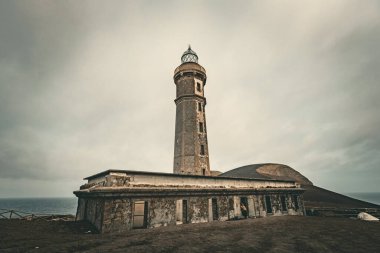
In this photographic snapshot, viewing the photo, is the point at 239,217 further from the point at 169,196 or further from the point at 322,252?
the point at 322,252

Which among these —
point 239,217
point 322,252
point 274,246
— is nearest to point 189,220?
point 239,217

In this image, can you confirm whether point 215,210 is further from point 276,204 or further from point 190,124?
point 190,124

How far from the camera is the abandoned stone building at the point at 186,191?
456 inches

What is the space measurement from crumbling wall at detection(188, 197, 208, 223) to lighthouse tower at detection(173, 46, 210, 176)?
178 inches

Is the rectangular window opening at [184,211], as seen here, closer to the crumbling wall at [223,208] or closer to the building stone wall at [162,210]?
the building stone wall at [162,210]

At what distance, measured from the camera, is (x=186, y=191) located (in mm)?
14219

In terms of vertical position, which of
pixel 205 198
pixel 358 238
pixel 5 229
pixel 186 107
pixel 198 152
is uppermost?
pixel 186 107

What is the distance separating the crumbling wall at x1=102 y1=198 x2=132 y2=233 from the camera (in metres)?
10.8

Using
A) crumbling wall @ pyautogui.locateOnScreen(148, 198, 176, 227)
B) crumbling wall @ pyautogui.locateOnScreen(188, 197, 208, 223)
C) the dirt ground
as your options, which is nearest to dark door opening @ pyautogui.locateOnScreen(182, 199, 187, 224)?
crumbling wall @ pyautogui.locateOnScreen(188, 197, 208, 223)

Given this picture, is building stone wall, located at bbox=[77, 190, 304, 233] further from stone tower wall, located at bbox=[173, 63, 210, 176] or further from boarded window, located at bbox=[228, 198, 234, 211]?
stone tower wall, located at bbox=[173, 63, 210, 176]

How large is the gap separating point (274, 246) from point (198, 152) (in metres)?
12.7

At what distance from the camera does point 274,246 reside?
8.02 meters

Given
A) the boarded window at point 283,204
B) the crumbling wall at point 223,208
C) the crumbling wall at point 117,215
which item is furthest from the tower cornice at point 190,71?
the crumbling wall at point 117,215

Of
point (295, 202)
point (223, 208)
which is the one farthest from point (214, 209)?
point (295, 202)
